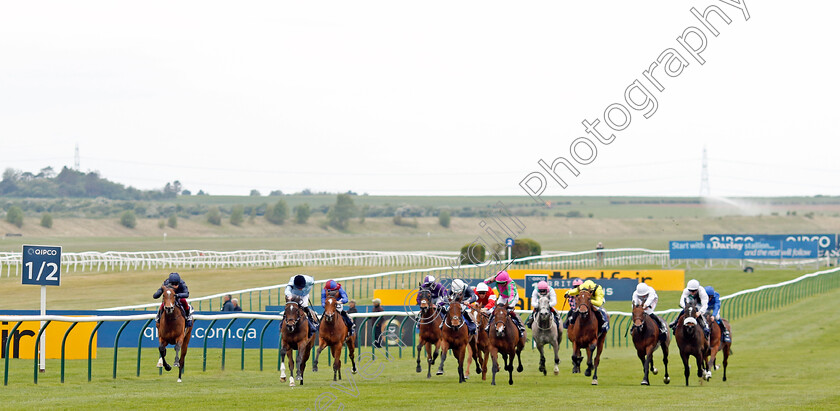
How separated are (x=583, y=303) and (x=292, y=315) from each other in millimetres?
4789

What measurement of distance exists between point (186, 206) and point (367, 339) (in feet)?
234

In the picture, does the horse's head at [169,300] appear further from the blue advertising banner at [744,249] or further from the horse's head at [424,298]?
the blue advertising banner at [744,249]

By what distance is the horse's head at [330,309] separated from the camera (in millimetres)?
15062

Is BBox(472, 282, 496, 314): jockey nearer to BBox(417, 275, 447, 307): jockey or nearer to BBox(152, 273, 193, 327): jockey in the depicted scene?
BBox(417, 275, 447, 307): jockey

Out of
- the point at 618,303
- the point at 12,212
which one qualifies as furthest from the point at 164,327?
the point at 12,212

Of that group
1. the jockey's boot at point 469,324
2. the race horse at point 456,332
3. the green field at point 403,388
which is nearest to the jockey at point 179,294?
the green field at point 403,388

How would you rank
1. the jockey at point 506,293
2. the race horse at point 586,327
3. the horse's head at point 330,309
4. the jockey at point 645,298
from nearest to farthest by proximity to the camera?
the horse's head at point 330,309, the jockey at point 645,298, the jockey at point 506,293, the race horse at point 586,327

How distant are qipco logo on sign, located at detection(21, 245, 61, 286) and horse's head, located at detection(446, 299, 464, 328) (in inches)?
237

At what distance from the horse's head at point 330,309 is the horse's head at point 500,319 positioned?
242 centimetres

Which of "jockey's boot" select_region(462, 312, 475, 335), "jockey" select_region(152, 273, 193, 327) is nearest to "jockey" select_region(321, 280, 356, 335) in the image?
"jockey's boot" select_region(462, 312, 475, 335)

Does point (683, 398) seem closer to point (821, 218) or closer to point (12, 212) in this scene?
point (12, 212)

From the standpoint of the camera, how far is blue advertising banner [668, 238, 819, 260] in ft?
159

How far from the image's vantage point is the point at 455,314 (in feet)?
51.6

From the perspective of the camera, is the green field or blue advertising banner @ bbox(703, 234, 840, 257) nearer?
the green field
